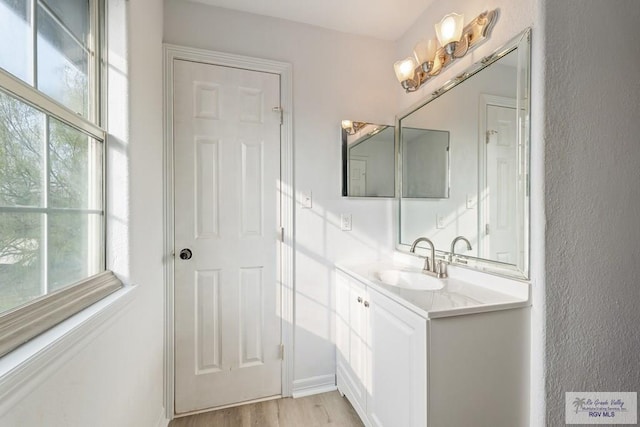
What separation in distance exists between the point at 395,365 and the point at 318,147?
135 cm

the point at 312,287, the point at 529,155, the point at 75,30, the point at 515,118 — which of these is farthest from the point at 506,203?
the point at 75,30

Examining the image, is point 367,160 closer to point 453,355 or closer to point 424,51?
point 424,51

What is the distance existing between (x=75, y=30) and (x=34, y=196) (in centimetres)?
64

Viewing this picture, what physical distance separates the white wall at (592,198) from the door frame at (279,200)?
4.35ft

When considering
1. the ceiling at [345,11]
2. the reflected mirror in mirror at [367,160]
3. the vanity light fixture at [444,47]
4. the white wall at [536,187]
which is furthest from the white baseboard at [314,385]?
the ceiling at [345,11]

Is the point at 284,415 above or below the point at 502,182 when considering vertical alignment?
below

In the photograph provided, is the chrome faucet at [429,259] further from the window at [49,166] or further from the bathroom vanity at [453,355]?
the window at [49,166]

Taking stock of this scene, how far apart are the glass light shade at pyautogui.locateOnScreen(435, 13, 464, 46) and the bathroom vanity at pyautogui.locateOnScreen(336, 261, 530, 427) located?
123cm

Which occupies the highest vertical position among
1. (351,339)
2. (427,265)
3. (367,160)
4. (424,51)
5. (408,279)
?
(424,51)

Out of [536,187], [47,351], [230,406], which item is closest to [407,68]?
[536,187]

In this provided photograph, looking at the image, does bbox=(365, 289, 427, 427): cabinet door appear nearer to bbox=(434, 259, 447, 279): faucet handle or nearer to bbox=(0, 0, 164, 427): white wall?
bbox=(434, 259, 447, 279): faucet handle

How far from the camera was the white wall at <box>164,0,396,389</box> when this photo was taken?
1825 mm

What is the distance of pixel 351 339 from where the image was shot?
5.49 ft

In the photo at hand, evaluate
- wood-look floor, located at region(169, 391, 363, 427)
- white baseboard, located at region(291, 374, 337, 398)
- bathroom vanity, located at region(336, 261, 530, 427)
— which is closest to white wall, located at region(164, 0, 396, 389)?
white baseboard, located at region(291, 374, 337, 398)
